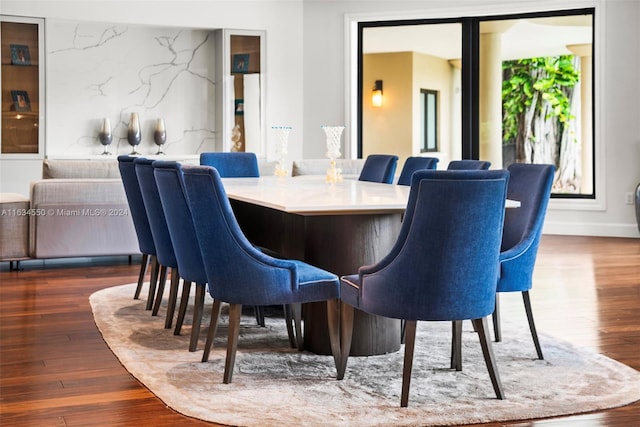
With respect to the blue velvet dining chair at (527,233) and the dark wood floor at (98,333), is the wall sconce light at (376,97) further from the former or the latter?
the blue velvet dining chair at (527,233)

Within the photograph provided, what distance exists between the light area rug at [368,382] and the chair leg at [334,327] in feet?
0.31

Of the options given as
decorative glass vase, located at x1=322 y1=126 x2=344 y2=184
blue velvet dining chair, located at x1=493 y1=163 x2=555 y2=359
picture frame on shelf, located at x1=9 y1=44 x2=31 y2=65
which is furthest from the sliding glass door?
blue velvet dining chair, located at x1=493 y1=163 x2=555 y2=359

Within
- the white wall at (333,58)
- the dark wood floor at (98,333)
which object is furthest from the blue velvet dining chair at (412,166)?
the white wall at (333,58)

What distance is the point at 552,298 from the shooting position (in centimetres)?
507

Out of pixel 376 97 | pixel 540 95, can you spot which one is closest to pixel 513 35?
pixel 540 95

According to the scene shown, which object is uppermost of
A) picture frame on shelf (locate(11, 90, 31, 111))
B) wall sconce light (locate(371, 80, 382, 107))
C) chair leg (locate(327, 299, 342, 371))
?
wall sconce light (locate(371, 80, 382, 107))

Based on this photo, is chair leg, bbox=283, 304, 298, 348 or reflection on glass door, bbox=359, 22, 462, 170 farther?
reflection on glass door, bbox=359, 22, 462, 170

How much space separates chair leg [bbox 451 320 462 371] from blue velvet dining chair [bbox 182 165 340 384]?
505 mm

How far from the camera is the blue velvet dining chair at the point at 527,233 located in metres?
3.54

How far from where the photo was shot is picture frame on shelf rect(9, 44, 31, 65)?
833cm

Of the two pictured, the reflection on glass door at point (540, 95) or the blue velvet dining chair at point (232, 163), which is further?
the reflection on glass door at point (540, 95)

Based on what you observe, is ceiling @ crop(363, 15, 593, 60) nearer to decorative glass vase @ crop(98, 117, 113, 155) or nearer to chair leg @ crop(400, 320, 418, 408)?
decorative glass vase @ crop(98, 117, 113, 155)

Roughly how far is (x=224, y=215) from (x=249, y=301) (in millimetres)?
340

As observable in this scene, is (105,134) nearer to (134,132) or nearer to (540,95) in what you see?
(134,132)
